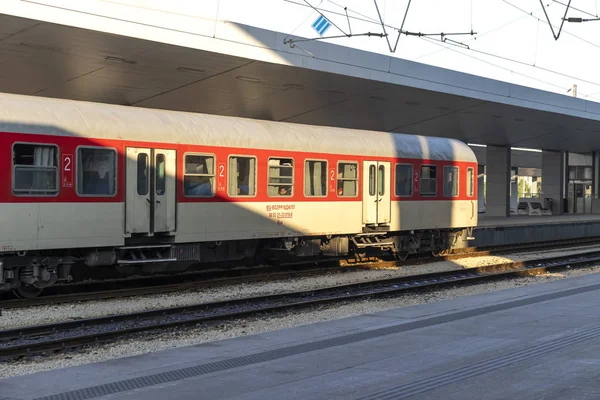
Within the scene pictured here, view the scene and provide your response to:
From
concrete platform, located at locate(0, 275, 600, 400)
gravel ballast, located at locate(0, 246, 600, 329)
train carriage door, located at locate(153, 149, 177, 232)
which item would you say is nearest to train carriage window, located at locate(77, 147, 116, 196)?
train carriage door, located at locate(153, 149, 177, 232)

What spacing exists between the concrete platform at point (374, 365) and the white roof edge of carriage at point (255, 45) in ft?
32.6

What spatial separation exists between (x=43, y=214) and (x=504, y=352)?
836cm

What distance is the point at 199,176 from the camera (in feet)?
51.6

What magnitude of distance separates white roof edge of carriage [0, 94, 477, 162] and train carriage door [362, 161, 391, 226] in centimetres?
36

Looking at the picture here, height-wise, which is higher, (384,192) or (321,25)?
(321,25)

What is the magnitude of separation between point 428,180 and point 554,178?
3462 centimetres

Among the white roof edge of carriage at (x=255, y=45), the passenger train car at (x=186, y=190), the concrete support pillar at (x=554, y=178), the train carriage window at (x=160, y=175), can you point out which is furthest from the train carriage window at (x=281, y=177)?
the concrete support pillar at (x=554, y=178)

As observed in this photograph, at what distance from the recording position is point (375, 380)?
288 inches

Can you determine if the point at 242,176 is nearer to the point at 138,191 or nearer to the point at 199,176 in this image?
the point at 199,176

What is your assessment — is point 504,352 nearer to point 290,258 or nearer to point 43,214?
point 43,214

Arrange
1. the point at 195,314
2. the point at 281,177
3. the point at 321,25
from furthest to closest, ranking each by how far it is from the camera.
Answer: the point at 321,25 < the point at 281,177 < the point at 195,314

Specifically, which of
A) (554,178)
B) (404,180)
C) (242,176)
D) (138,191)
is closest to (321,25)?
(404,180)

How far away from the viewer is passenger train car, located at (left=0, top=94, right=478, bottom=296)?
13.3 metres

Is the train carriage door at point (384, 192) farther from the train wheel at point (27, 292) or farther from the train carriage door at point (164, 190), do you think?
the train wheel at point (27, 292)
